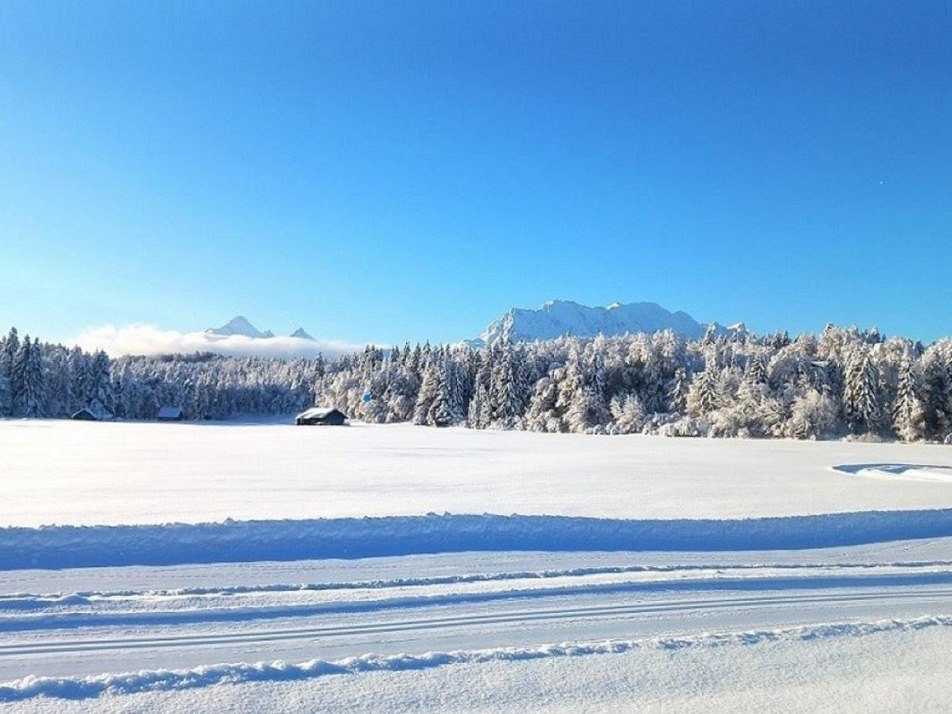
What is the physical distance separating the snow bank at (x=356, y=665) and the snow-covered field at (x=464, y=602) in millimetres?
21

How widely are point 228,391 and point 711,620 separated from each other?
11913 cm

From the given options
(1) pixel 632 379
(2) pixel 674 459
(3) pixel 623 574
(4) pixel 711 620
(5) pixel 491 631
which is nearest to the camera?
(5) pixel 491 631

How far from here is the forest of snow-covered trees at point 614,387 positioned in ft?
186

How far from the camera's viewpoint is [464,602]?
6684mm

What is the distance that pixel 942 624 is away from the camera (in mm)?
6500

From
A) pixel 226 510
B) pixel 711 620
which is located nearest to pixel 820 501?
pixel 711 620

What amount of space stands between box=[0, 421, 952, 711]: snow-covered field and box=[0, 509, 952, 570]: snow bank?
41 millimetres

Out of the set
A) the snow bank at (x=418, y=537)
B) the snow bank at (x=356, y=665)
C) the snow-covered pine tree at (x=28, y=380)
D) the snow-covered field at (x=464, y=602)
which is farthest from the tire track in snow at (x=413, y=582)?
the snow-covered pine tree at (x=28, y=380)

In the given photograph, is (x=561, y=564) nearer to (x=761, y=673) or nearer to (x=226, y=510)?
(x=761, y=673)

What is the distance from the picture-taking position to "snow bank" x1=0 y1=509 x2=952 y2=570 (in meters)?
8.34

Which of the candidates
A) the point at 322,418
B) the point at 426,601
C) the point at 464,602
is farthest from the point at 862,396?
the point at 426,601

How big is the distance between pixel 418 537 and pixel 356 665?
15.1 ft

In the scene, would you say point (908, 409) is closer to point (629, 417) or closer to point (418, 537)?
point (629, 417)

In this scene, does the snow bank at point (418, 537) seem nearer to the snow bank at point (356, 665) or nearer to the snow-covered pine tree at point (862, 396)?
the snow bank at point (356, 665)
